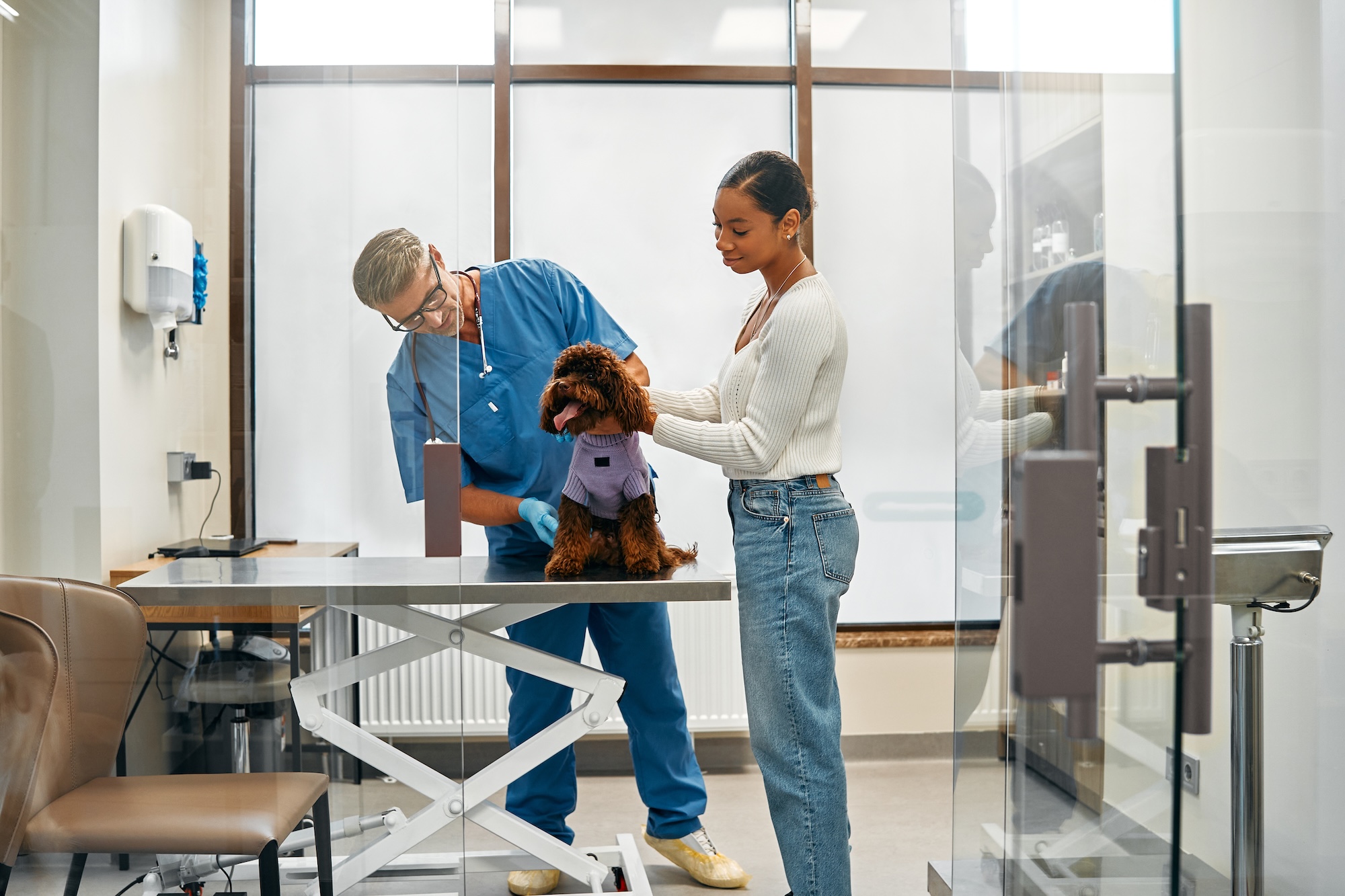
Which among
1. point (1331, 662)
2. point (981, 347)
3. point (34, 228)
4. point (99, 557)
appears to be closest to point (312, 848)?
point (99, 557)

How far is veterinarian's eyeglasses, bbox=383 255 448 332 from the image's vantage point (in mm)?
1373

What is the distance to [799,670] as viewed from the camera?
1608mm

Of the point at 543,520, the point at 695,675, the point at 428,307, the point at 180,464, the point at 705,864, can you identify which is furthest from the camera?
the point at 695,675

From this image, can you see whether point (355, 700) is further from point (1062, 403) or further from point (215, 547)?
point (1062, 403)

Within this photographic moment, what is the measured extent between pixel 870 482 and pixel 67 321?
2524 millimetres

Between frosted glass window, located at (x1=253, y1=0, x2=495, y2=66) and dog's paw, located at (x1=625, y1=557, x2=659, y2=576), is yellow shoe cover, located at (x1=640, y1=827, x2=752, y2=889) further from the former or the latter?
frosted glass window, located at (x1=253, y1=0, x2=495, y2=66)

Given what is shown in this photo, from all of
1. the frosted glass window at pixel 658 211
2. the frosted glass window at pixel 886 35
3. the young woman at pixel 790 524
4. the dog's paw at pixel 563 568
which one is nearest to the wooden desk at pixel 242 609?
the dog's paw at pixel 563 568

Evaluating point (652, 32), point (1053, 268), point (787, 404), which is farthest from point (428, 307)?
point (652, 32)

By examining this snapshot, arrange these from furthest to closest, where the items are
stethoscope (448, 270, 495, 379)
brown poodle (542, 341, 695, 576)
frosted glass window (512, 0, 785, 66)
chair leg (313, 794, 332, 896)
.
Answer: frosted glass window (512, 0, 785, 66)
brown poodle (542, 341, 695, 576)
stethoscope (448, 270, 495, 379)
chair leg (313, 794, 332, 896)

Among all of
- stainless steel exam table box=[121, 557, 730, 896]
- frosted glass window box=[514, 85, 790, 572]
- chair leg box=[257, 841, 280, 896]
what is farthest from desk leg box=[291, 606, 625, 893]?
frosted glass window box=[514, 85, 790, 572]

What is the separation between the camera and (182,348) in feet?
3.88

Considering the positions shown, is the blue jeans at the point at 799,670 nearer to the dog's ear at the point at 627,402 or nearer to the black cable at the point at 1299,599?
the dog's ear at the point at 627,402

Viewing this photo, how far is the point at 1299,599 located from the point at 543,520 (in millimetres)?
1366

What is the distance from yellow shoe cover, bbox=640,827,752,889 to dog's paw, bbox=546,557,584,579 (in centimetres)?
98
